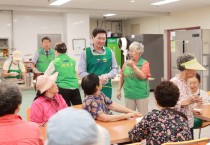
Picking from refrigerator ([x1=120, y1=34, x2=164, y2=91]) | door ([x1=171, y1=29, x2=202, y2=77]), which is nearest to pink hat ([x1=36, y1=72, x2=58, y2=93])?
door ([x1=171, y1=29, x2=202, y2=77])

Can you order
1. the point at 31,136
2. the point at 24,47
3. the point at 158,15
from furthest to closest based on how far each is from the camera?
the point at 158,15, the point at 24,47, the point at 31,136

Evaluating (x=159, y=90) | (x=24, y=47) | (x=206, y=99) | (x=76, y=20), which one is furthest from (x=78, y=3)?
(x=159, y=90)

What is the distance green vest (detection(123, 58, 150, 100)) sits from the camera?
3.71 meters

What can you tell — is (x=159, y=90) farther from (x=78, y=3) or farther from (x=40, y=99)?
(x=78, y=3)

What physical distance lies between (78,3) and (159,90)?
5783 mm

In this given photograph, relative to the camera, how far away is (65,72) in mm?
3916

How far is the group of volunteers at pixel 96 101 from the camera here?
3.30 feet

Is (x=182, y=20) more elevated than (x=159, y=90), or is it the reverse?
(x=182, y=20)

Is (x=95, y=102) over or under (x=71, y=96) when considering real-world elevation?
over

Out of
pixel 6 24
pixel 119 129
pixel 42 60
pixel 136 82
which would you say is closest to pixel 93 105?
pixel 119 129

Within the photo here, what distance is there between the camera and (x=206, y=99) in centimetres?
374

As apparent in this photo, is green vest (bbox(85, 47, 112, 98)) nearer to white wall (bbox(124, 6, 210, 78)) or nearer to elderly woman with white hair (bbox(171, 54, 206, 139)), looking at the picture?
elderly woman with white hair (bbox(171, 54, 206, 139))

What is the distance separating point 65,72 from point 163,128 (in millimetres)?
2099

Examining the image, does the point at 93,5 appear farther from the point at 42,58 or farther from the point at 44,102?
the point at 44,102
